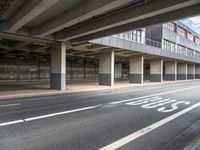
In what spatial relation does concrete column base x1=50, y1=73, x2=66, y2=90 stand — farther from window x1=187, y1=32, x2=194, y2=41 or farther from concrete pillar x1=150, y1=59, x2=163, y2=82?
window x1=187, y1=32, x2=194, y2=41

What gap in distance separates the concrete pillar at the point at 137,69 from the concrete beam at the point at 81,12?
20.0m

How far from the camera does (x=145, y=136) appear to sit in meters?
5.84

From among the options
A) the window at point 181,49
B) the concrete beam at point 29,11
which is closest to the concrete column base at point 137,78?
the window at point 181,49

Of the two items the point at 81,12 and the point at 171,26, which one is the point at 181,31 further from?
the point at 81,12

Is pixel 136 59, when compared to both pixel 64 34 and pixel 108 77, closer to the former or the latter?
pixel 108 77

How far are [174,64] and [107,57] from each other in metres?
25.7

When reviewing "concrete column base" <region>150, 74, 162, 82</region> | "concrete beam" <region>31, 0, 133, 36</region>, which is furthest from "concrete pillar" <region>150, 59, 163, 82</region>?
"concrete beam" <region>31, 0, 133, 36</region>

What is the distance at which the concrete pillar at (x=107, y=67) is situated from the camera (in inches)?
1079

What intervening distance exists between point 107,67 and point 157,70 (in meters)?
16.5

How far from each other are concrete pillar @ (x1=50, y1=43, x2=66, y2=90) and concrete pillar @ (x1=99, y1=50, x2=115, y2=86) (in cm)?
815

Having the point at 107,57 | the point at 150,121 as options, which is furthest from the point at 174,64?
the point at 150,121

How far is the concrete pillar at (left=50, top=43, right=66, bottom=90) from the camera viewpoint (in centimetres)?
2053

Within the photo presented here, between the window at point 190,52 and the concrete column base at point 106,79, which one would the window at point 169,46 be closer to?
the window at point 190,52

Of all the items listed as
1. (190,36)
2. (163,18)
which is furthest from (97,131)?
(190,36)
